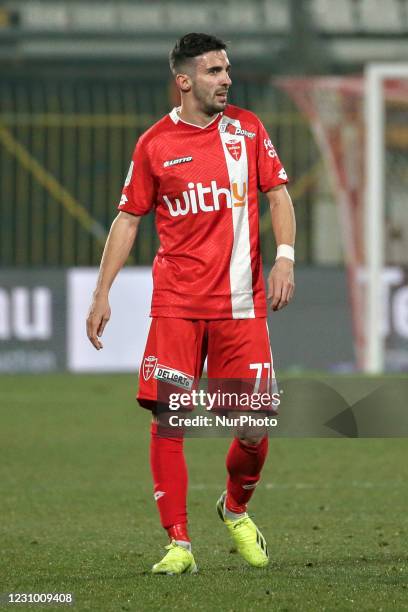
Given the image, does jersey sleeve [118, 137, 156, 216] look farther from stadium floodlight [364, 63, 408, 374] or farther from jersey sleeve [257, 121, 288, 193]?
stadium floodlight [364, 63, 408, 374]

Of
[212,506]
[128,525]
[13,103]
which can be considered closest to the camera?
[128,525]

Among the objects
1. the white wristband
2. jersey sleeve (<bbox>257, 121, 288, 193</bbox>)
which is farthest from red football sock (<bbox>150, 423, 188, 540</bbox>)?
jersey sleeve (<bbox>257, 121, 288, 193</bbox>)

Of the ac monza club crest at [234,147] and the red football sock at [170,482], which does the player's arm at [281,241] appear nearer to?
the ac monza club crest at [234,147]

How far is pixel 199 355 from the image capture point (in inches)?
223

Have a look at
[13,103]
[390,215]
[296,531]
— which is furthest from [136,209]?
[13,103]

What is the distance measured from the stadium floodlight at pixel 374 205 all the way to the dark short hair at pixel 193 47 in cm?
964

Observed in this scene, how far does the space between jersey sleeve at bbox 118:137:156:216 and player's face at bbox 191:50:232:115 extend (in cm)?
28

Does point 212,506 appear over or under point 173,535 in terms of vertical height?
under

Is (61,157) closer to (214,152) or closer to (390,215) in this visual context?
(390,215)

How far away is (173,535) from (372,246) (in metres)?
10.2

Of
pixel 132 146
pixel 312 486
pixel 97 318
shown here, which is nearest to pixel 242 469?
pixel 97 318

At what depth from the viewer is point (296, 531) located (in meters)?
6.75

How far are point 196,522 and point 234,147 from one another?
212cm

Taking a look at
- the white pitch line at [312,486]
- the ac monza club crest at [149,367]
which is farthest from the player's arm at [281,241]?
the white pitch line at [312,486]
